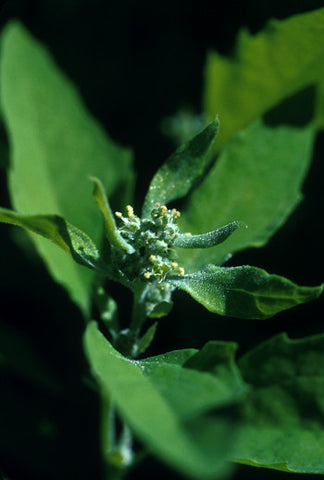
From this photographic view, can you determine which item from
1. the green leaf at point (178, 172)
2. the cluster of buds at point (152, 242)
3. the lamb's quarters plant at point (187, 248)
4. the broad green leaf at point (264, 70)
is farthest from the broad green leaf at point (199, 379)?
the broad green leaf at point (264, 70)

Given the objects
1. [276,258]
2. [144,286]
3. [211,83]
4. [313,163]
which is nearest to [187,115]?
[211,83]

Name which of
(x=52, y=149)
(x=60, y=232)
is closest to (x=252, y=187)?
(x=52, y=149)

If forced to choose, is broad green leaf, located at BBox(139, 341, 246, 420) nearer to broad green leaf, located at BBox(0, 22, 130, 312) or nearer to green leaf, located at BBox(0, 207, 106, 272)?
green leaf, located at BBox(0, 207, 106, 272)

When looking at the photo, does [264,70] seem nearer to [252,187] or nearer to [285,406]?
[252,187]

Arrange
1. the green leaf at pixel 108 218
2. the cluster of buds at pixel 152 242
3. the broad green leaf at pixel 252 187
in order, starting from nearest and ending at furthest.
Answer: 1. the green leaf at pixel 108 218
2. the cluster of buds at pixel 152 242
3. the broad green leaf at pixel 252 187

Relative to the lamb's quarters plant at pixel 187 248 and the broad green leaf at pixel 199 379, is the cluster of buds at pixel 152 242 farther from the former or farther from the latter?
the broad green leaf at pixel 199 379

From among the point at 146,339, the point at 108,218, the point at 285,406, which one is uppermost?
the point at 108,218

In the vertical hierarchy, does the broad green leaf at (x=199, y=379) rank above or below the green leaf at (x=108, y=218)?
below

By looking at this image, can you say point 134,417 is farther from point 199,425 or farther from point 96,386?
point 96,386
